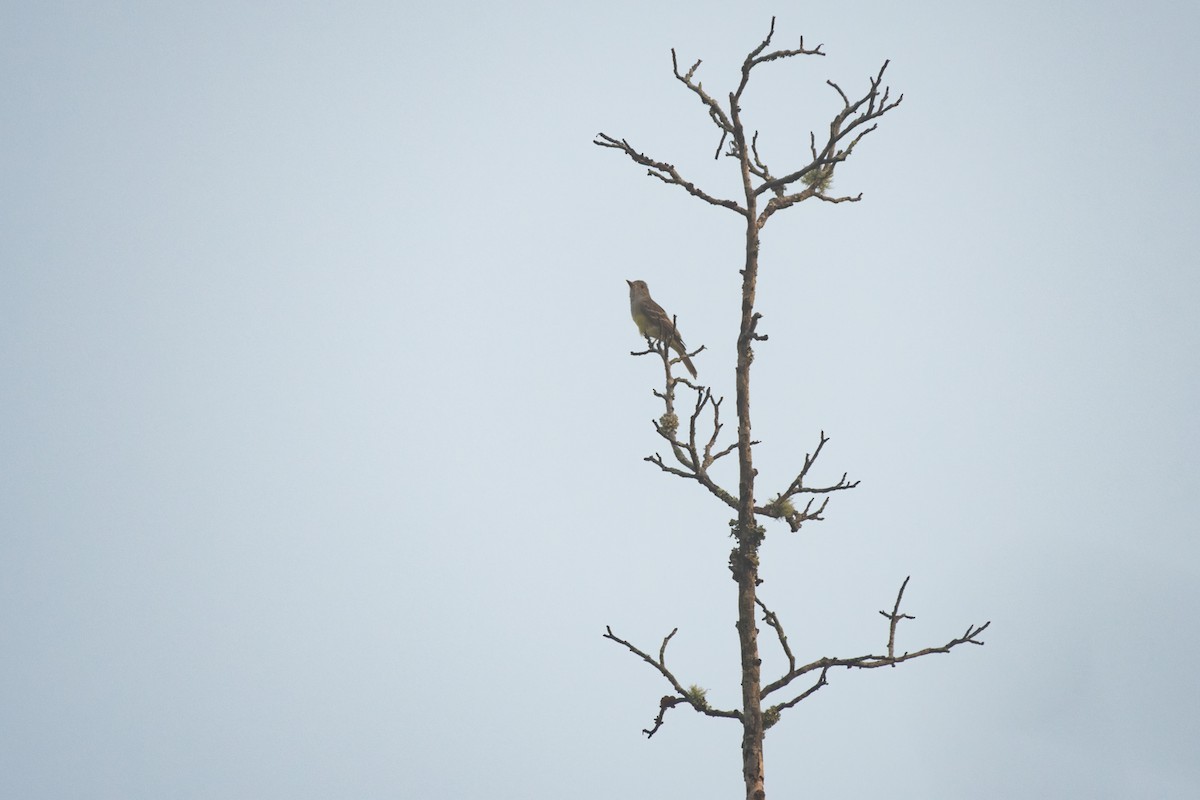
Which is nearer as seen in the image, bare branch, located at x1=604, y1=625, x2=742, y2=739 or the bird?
bare branch, located at x1=604, y1=625, x2=742, y2=739

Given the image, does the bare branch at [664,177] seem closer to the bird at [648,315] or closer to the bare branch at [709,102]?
the bare branch at [709,102]

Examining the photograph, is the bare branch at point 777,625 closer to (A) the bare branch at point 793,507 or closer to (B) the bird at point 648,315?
(A) the bare branch at point 793,507

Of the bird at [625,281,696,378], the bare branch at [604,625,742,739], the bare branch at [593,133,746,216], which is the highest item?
the bird at [625,281,696,378]

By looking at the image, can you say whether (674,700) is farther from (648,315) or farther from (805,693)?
(648,315)

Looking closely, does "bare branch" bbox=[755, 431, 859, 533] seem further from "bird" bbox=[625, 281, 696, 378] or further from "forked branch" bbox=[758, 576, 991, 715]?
"bird" bbox=[625, 281, 696, 378]

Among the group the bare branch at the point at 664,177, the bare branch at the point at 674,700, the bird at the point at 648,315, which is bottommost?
the bare branch at the point at 674,700

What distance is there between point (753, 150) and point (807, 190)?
0.55 metres

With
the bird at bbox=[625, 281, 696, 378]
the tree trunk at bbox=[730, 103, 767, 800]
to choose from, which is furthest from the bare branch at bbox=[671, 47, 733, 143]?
the bird at bbox=[625, 281, 696, 378]

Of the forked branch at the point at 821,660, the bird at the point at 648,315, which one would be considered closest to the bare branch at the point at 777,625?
the forked branch at the point at 821,660

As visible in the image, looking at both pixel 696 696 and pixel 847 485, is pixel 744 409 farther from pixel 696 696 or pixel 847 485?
pixel 696 696

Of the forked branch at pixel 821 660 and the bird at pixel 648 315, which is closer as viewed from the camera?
the forked branch at pixel 821 660

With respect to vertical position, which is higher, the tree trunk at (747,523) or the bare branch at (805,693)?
the tree trunk at (747,523)

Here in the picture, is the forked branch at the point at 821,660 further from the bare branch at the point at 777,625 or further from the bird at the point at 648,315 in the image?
the bird at the point at 648,315

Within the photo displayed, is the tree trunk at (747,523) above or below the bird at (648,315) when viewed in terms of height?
below
